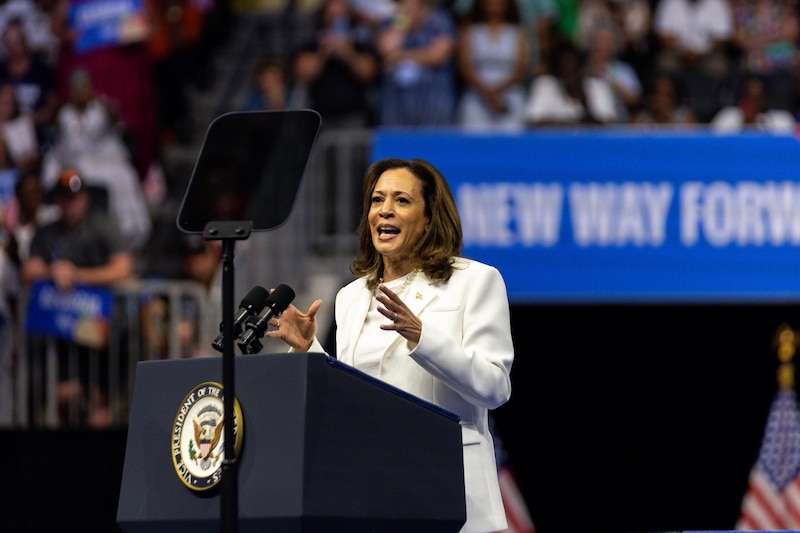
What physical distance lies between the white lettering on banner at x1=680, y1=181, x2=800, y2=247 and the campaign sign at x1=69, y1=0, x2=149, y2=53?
419 centimetres

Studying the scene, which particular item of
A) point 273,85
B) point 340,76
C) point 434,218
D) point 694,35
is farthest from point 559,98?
point 434,218

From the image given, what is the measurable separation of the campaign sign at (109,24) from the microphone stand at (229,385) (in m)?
7.57

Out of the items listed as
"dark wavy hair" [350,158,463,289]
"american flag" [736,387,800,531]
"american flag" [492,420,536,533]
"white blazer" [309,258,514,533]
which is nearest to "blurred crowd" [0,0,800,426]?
"american flag" [736,387,800,531]

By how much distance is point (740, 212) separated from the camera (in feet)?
27.5

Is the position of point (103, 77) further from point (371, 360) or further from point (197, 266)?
point (371, 360)

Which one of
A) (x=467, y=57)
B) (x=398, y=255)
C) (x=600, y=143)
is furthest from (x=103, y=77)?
(x=398, y=255)

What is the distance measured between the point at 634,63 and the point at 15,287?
186 inches

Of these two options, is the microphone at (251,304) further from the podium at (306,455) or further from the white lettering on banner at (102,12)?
the white lettering on banner at (102,12)

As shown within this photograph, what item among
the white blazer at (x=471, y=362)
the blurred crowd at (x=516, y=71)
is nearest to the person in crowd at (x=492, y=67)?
the blurred crowd at (x=516, y=71)

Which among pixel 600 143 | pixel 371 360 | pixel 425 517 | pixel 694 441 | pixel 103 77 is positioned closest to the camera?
pixel 425 517

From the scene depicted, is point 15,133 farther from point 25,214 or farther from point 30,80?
point 25,214

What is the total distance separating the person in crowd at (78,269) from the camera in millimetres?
8594

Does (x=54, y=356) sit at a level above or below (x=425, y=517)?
below

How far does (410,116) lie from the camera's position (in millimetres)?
9352
